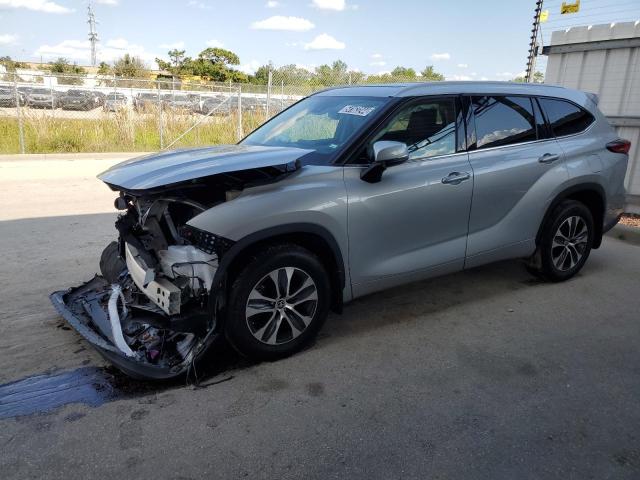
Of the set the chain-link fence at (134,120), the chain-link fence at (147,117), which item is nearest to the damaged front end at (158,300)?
the chain-link fence at (147,117)

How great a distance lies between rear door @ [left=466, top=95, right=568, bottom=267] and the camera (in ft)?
14.0

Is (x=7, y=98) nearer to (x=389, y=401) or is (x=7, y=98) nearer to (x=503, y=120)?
(x=503, y=120)

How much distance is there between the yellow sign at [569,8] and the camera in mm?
9091

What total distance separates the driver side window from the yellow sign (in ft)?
21.7

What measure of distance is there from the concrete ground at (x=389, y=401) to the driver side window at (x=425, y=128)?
54.2 inches

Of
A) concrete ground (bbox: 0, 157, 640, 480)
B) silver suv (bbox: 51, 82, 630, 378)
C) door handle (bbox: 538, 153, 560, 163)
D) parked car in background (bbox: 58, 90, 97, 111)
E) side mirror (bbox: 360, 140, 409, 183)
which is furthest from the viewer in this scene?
parked car in background (bbox: 58, 90, 97, 111)

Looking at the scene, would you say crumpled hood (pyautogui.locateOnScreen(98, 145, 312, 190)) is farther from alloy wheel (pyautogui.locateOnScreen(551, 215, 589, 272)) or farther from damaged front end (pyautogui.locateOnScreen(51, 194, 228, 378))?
alloy wheel (pyautogui.locateOnScreen(551, 215, 589, 272))

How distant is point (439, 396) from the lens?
317 centimetres

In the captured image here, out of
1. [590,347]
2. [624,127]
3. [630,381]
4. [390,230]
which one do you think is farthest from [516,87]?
[624,127]

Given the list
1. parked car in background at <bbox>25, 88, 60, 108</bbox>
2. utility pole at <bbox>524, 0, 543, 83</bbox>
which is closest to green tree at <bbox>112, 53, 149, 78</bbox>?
parked car in background at <bbox>25, 88, 60, 108</bbox>

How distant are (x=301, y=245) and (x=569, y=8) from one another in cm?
829

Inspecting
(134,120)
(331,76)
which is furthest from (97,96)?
(331,76)

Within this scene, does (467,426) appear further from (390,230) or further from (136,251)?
(136,251)

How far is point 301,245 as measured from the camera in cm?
357
